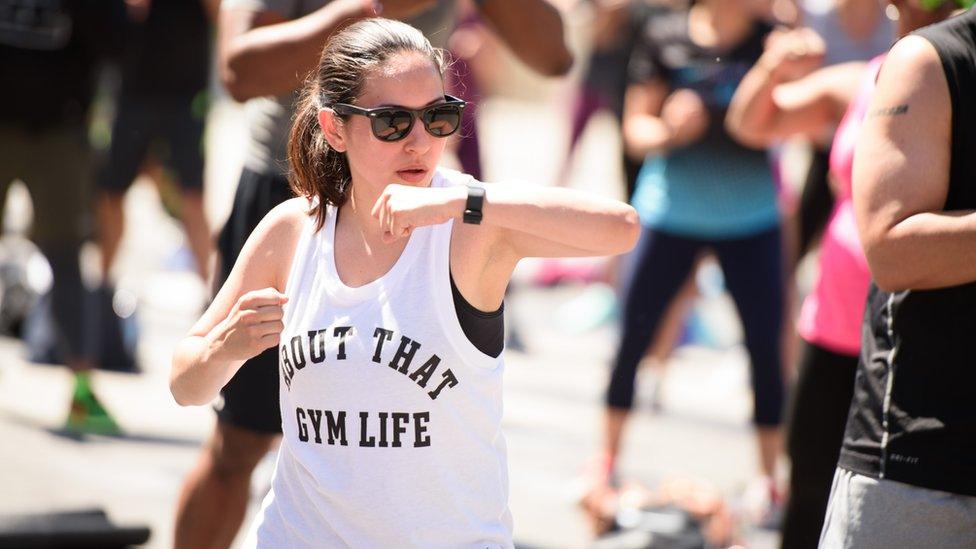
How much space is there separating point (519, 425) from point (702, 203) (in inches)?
69.4

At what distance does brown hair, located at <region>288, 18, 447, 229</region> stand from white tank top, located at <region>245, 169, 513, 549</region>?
0.87 feet

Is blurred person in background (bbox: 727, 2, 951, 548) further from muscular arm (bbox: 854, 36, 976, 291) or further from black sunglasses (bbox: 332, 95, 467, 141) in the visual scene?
black sunglasses (bbox: 332, 95, 467, 141)

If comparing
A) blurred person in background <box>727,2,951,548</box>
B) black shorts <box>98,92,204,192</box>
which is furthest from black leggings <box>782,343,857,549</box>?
black shorts <box>98,92,204,192</box>

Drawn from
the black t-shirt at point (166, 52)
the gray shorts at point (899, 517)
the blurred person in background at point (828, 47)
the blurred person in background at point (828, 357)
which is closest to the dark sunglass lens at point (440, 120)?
the gray shorts at point (899, 517)

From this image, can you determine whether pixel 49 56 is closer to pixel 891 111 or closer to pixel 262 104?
pixel 262 104

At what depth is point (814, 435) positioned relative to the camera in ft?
12.5

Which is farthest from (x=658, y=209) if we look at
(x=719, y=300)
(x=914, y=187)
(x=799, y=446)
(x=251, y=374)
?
(x=719, y=300)

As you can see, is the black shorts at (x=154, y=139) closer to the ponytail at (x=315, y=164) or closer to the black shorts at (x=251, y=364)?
the black shorts at (x=251, y=364)

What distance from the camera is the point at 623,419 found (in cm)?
559

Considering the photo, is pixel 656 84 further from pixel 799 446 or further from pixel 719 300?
pixel 719 300

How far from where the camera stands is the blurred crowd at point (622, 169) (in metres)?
3.79

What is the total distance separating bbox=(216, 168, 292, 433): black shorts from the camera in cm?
374

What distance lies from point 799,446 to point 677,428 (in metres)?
3.24

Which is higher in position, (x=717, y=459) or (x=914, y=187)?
(x=914, y=187)
